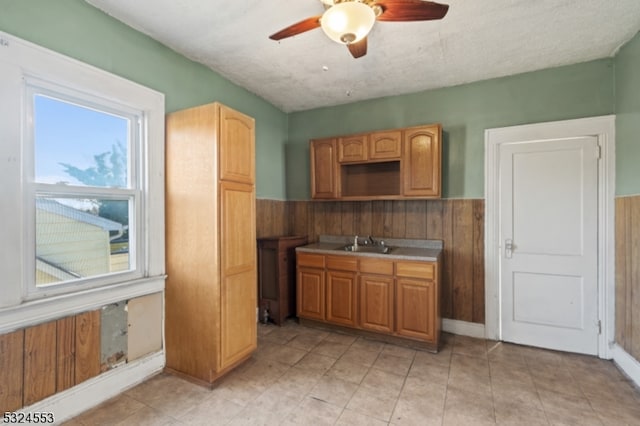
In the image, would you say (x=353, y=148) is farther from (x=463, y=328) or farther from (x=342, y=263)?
(x=463, y=328)

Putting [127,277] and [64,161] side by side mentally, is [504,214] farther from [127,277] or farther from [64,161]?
[64,161]

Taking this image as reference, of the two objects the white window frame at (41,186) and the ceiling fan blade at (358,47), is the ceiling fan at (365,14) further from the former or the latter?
the white window frame at (41,186)

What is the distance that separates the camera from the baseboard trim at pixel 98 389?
177cm

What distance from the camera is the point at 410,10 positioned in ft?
5.00

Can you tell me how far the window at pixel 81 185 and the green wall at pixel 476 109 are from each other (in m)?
2.33

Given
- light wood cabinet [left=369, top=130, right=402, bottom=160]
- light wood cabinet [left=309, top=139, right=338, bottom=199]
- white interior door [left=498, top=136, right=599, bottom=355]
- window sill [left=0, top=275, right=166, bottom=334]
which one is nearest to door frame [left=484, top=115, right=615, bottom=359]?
white interior door [left=498, top=136, right=599, bottom=355]

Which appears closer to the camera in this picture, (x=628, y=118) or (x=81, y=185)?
(x=81, y=185)

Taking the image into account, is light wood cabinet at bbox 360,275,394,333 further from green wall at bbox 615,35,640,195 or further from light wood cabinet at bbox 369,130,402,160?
green wall at bbox 615,35,640,195

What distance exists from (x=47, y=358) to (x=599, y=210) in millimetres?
4295

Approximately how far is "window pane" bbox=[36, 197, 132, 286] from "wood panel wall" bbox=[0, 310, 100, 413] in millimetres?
286

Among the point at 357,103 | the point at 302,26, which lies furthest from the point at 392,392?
the point at 357,103

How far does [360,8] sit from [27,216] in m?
2.16

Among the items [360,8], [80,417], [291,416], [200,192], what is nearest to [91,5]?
[200,192]

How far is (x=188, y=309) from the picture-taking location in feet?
7.41
